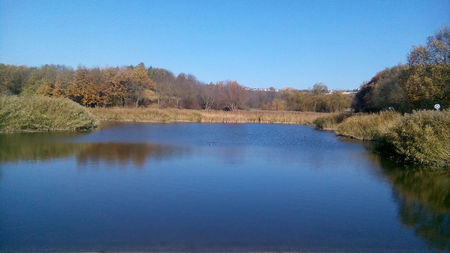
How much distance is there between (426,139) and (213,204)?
806 cm

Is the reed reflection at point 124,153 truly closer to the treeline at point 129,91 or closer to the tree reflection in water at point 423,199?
the tree reflection in water at point 423,199

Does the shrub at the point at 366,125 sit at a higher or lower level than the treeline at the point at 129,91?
lower

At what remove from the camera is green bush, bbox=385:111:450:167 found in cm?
1141

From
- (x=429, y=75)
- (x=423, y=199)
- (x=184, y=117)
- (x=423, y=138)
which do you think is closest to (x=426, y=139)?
(x=423, y=138)

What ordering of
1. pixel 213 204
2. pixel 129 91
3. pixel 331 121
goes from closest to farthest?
pixel 213 204
pixel 331 121
pixel 129 91

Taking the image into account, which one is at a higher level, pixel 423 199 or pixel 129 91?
pixel 129 91

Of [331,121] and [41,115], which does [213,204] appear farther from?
[331,121]

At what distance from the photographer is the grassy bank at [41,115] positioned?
18.2m

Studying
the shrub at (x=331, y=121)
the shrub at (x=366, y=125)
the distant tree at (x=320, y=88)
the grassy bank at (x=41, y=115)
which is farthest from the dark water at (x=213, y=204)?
the distant tree at (x=320, y=88)

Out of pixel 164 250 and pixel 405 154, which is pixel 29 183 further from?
pixel 405 154

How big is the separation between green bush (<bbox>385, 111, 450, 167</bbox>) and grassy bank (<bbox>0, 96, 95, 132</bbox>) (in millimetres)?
17458

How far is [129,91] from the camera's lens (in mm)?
42531

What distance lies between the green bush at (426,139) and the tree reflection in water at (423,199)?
1.38 feet

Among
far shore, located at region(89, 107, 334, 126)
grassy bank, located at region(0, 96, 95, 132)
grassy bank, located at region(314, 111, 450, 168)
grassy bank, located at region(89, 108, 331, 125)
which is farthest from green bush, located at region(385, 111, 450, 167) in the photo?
grassy bank, located at region(89, 108, 331, 125)
